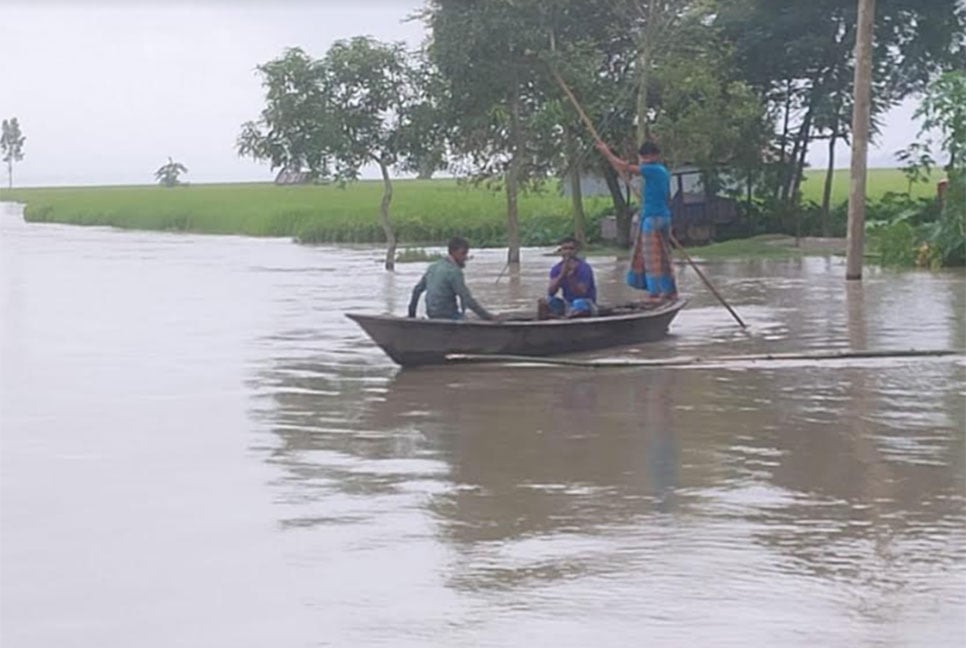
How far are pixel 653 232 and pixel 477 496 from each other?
29.0ft

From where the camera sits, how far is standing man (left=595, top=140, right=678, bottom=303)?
55.9 ft

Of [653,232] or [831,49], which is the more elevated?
[831,49]

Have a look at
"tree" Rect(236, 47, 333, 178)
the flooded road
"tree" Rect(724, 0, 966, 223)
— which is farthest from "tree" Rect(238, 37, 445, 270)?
the flooded road

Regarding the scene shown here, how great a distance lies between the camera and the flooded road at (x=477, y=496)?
6.39 metres

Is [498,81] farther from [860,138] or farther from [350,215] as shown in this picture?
[350,215]

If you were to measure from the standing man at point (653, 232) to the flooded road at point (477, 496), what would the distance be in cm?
62

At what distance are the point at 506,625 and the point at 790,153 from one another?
33.1 metres

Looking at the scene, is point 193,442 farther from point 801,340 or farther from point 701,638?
point 801,340

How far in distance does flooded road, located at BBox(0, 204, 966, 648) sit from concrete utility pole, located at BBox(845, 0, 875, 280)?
688cm

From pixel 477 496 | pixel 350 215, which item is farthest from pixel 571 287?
pixel 350 215

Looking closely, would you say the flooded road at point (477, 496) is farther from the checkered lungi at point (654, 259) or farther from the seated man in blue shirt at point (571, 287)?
the checkered lungi at point (654, 259)

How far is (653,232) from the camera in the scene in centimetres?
1723

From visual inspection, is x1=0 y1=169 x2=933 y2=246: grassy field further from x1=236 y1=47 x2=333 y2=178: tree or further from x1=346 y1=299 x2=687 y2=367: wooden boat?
x1=346 y1=299 x2=687 y2=367: wooden boat

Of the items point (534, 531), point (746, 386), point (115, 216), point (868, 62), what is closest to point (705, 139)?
point (868, 62)
